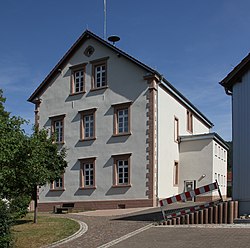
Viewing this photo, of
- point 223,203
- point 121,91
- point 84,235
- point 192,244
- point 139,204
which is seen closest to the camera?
point 192,244

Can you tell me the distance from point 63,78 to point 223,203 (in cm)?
1985

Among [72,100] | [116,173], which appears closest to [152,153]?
[116,173]

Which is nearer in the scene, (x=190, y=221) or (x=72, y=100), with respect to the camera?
(x=190, y=221)

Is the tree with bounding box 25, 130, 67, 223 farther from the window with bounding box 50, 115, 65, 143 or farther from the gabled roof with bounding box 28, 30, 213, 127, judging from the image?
the window with bounding box 50, 115, 65, 143

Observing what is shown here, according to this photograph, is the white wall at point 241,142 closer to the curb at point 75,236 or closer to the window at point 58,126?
the curb at point 75,236

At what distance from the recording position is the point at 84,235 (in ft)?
52.7

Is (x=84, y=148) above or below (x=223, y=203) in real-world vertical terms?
above

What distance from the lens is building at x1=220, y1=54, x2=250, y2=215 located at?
1883cm

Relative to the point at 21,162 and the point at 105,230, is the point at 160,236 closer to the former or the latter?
the point at 105,230

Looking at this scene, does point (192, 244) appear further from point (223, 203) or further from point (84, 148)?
point (84, 148)

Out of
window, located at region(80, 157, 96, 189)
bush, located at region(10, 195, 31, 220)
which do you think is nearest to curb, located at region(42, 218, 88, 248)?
bush, located at region(10, 195, 31, 220)

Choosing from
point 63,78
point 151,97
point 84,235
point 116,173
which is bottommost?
point 84,235

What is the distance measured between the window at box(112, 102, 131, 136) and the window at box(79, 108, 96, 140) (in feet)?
6.34

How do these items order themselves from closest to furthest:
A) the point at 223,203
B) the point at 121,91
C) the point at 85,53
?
1. the point at 223,203
2. the point at 121,91
3. the point at 85,53
